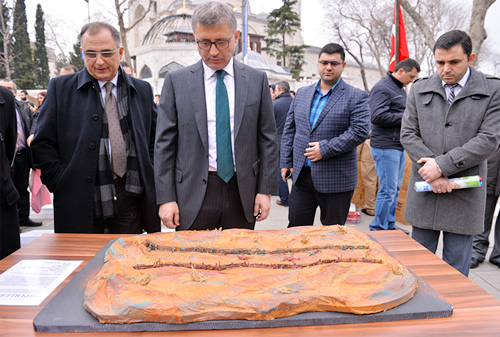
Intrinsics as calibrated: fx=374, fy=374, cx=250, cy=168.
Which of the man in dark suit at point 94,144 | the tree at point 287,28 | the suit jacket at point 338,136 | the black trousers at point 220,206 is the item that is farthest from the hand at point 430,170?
the tree at point 287,28

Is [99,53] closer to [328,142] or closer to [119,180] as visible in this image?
[119,180]

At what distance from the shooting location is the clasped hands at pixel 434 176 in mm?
2276

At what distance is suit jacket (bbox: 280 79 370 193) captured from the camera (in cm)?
294

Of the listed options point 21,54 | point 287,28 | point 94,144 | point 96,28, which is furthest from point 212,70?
point 287,28

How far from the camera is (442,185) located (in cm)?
231

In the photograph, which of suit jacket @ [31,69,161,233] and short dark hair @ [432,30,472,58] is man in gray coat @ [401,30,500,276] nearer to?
short dark hair @ [432,30,472,58]

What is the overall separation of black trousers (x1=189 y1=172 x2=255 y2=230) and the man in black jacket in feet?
8.56

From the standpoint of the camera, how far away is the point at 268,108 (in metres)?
2.33

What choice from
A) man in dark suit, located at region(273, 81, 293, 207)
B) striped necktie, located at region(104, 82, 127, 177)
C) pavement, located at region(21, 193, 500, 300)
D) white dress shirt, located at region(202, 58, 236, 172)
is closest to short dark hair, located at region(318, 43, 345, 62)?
white dress shirt, located at region(202, 58, 236, 172)

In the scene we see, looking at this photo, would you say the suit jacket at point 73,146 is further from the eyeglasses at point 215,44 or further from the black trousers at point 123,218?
the eyeglasses at point 215,44

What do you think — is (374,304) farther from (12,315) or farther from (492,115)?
(492,115)

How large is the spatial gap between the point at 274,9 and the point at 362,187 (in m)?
35.9

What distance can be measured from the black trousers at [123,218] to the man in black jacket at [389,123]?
9.72 ft

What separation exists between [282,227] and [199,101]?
10.6 feet
